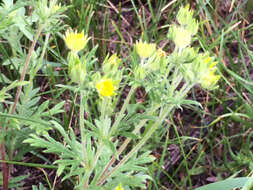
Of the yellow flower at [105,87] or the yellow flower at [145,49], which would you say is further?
the yellow flower at [145,49]

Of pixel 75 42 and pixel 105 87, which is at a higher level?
pixel 75 42

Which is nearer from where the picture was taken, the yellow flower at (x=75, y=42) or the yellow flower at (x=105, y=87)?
the yellow flower at (x=105, y=87)

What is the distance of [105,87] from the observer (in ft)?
4.79

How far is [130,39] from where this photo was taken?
2.95m

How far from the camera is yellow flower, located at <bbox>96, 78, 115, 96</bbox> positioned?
1449mm

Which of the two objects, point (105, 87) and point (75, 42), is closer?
point (105, 87)

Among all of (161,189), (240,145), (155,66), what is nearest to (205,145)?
(240,145)

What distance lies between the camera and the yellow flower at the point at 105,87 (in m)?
1.45

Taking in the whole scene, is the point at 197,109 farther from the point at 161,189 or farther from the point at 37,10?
the point at 37,10

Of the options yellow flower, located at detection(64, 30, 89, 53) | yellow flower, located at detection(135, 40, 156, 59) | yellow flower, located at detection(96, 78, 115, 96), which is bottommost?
yellow flower, located at detection(96, 78, 115, 96)

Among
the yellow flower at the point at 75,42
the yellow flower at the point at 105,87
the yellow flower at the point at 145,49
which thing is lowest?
the yellow flower at the point at 105,87

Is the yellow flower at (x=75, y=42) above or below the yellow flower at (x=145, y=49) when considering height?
above

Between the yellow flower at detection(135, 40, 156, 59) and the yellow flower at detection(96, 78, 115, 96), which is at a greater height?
the yellow flower at detection(135, 40, 156, 59)

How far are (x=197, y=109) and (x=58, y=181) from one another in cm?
110
